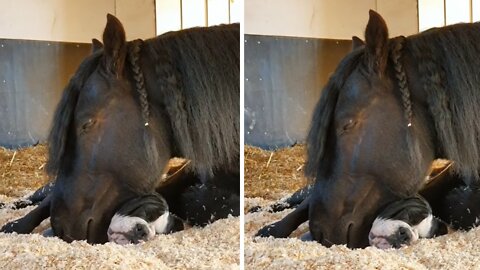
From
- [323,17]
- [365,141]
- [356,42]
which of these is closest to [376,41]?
[356,42]

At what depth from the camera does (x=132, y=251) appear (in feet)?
6.49

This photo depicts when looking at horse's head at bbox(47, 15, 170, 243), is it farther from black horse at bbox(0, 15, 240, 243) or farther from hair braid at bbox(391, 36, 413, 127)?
hair braid at bbox(391, 36, 413, 127)

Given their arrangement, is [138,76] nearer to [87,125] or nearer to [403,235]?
[87,125]

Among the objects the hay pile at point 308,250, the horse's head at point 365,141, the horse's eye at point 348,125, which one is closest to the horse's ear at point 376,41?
the horse's head at point 365,141

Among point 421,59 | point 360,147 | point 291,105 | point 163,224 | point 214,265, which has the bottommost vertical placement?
point 214,265

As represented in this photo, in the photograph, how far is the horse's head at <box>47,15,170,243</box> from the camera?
1.97 m

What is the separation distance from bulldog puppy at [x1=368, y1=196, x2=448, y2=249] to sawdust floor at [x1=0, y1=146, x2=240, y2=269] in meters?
0.46

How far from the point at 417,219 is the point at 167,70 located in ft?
2.84

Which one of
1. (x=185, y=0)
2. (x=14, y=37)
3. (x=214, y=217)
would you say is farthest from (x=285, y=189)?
(x=14, y=37)

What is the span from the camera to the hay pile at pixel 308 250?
192 cm

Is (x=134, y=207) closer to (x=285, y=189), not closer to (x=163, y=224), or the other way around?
(x=163, y=224)

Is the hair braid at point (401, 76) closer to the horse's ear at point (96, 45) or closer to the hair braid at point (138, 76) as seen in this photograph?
the hair braid at point (138, 76)

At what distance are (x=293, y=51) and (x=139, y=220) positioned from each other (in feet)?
2.25

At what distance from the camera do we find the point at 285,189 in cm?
201
